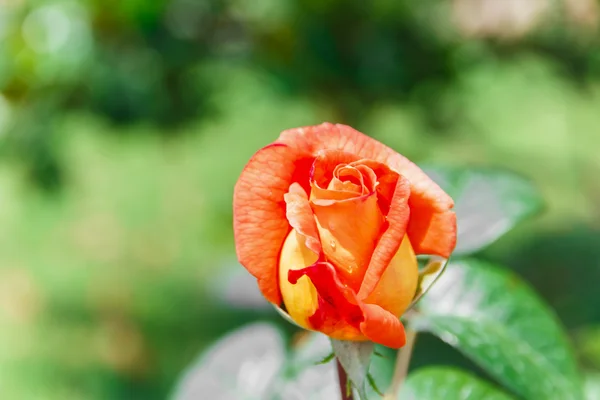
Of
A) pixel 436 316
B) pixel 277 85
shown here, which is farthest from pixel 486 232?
pixel 277 85

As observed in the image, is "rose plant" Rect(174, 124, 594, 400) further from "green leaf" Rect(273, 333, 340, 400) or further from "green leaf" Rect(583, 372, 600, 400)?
"green leaf" Rect(583, 372, 600, 400)

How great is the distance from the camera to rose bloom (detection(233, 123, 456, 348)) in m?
0.31

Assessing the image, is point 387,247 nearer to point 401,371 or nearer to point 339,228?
point 339,228

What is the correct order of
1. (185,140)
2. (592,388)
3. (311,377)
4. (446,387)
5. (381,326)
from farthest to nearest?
(185,140) → (592,388) → (311,377) → (446,387) → (381,326)

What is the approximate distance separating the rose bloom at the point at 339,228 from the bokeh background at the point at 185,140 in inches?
22.3

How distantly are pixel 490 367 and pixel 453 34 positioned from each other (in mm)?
1355

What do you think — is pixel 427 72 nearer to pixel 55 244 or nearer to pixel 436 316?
pixel 436 316

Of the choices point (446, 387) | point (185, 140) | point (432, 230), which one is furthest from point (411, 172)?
point (185, 140)

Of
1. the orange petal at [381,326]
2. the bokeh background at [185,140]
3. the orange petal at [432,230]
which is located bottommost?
the bokeh background at [185,140]

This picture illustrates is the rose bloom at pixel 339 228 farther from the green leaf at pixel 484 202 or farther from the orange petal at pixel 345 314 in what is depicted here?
the green leaf at pixel 484 202

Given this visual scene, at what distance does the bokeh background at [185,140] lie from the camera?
49.4 inches

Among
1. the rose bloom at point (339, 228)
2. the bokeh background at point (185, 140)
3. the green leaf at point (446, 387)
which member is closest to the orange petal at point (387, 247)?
the rose bloom at point (339, 228)

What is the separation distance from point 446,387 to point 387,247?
0.59 ft

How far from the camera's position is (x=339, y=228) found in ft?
1.03
